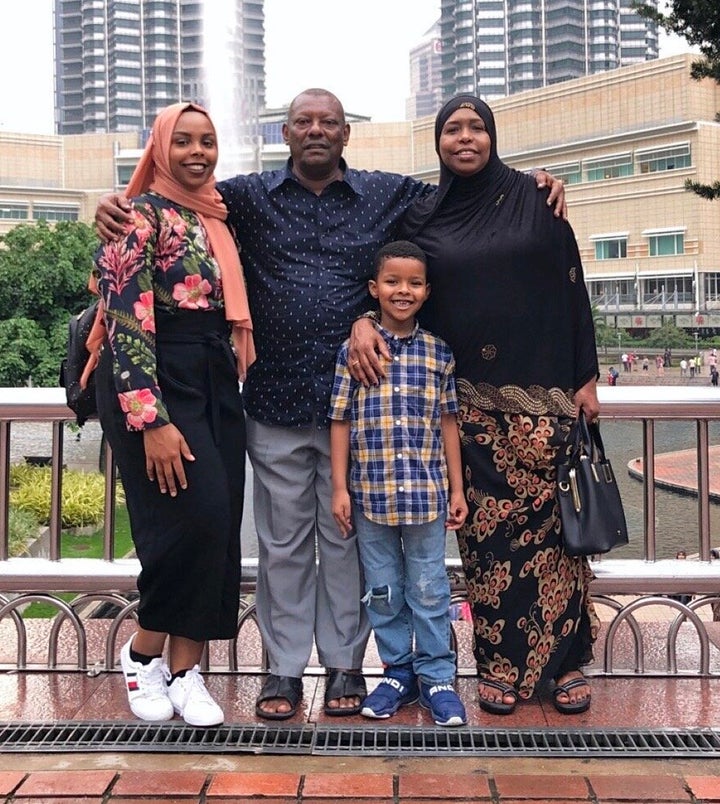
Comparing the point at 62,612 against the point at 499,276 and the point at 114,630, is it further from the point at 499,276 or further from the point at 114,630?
the point at 499,276

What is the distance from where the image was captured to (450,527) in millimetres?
2924

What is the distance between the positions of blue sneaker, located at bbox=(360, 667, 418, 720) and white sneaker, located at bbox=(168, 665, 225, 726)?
1.39ft

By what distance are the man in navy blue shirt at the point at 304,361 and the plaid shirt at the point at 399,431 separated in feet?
0.37

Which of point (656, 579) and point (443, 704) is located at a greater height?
point (656, 579)

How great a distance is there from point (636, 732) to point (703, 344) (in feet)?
127

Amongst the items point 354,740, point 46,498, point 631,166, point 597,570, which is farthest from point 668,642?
point 631,166

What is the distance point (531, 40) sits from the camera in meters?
67.2

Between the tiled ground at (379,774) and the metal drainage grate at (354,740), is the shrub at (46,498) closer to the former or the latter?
the metal drainage grate at (354,740)

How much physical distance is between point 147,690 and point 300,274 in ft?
4.15

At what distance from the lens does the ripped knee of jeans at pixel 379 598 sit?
9.50 ft

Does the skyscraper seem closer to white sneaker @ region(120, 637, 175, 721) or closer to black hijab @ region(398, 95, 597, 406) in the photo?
black hijab @ region(398, 95, 597, 406)

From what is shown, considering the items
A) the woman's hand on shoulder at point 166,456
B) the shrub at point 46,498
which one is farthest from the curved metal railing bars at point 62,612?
the shrub at point 46,498

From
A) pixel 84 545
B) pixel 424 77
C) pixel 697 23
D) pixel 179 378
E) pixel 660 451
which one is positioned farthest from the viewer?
pixel 424 77

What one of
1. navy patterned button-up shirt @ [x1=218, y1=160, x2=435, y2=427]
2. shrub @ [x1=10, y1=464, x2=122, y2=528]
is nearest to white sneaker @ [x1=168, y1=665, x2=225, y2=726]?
navy patterned button-up shirt @ [x1=218, y1=160, x2=435, y2=427]
